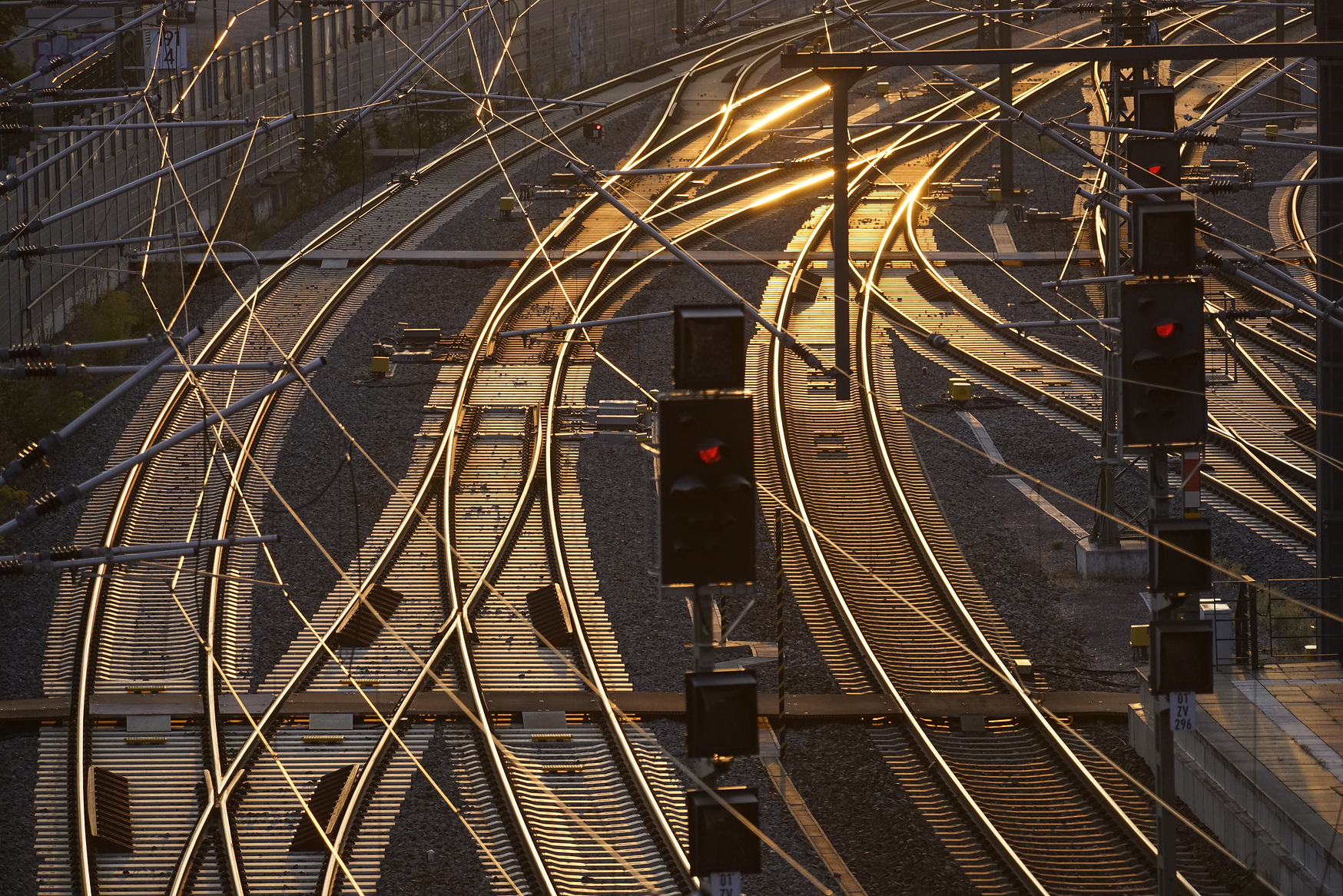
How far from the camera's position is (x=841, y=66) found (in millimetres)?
14766

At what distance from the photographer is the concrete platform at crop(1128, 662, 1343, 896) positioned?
12.8m

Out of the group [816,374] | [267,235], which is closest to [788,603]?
[816,374]

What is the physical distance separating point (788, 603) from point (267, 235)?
1677 cm

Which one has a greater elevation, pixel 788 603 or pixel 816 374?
pixel 816 374

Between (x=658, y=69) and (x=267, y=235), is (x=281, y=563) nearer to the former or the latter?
(x=267, y=235)

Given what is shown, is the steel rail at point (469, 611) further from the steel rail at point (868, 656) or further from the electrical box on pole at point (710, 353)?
the electrical box on pole at point (710, 353)

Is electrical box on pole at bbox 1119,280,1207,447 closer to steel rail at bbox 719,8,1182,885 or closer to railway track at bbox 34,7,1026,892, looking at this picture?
steel rail at bbox 719,8,1182,885

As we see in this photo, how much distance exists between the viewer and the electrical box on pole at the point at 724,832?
8516mm

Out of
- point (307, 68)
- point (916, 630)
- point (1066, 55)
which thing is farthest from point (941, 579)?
point (307, 68)

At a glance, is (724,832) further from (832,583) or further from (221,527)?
(221,527)

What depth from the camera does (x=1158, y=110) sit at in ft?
46.4

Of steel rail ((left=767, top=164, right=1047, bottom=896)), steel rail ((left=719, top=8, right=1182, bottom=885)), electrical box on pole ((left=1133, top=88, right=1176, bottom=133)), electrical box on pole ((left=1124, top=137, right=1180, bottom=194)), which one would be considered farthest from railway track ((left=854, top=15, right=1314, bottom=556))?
electrical box on pole ((left=1124, top=137, right=1180, bottom=194))

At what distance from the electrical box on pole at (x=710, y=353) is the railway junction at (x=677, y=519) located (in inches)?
0.7

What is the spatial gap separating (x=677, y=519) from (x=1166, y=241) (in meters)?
3.21
